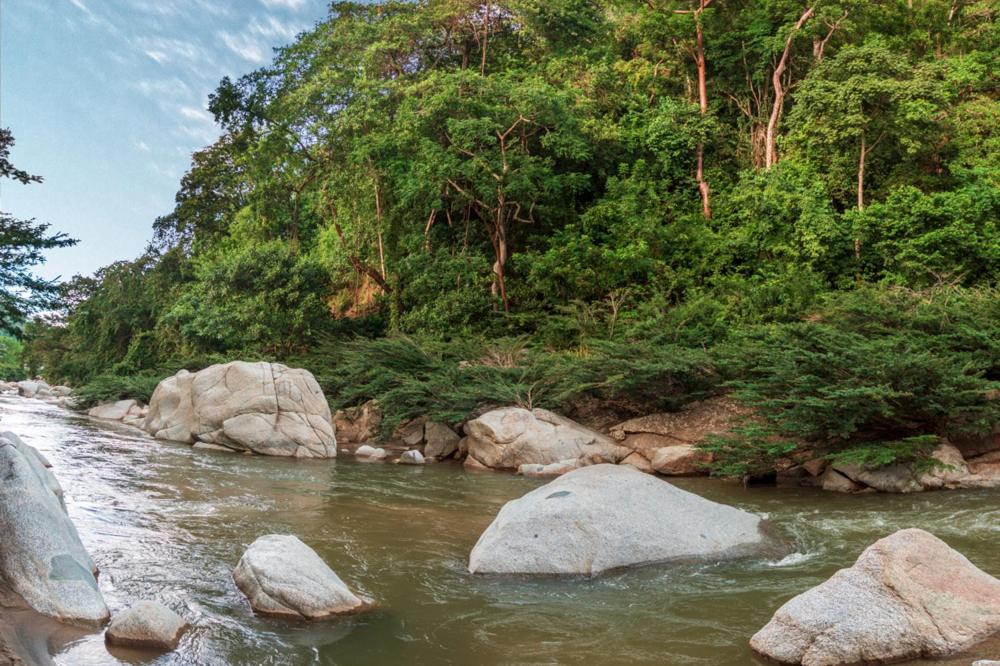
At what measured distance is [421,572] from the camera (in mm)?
5598

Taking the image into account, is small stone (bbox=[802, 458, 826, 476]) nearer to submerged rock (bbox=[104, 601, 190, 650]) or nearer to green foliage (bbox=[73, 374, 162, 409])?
submerged rock (bbox=[104, 601, 190, 650])

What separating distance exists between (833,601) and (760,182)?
15098mm

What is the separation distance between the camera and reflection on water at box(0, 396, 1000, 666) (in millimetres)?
4051

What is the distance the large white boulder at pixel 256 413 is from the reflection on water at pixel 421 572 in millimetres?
2714

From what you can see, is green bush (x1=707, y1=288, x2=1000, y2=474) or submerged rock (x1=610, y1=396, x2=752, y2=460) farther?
submerged rock (x1=610, y1=396, x2=752, y2=460)

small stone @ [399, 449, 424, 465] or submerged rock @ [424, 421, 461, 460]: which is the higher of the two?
submerged rock @ [424, 421, 461, 460]

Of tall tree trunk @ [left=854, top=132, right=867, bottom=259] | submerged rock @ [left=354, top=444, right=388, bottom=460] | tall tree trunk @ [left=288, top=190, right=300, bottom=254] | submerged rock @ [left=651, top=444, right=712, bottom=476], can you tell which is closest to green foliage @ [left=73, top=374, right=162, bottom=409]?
tall tree trunk @ [left=288, top=190, right=300, bottom=254]

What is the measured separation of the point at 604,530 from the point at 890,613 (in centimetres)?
220

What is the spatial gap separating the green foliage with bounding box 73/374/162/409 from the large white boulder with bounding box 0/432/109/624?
1657 centimetres

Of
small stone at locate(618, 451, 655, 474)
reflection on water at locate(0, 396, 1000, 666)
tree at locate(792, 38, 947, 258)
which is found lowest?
reflection on water at locate(0, 396, 1000, 666)

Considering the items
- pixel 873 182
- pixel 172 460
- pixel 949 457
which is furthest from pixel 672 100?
pixel 172 460

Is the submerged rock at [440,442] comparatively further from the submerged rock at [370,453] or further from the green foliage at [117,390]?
the green foliage at [117,390]

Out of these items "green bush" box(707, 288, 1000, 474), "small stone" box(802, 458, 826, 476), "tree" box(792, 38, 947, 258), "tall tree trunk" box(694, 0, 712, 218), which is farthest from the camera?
"tall tree trunk" box(694, 0, 712, 218)

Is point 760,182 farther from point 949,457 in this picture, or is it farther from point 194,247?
point 194,247
